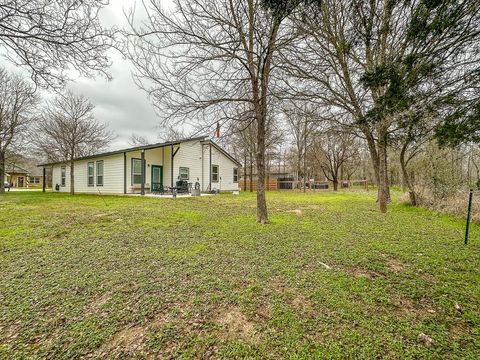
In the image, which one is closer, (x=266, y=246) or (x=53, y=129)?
(x=266, y=246)

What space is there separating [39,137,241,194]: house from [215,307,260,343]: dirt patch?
11.4 m

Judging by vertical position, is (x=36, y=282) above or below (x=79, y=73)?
below

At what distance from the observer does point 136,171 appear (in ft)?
48.2

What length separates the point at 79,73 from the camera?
4859 mm

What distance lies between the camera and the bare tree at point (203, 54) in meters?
4.70

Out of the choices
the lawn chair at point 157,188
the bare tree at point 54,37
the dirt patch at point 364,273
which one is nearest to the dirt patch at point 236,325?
the dirt patch at point 364,273

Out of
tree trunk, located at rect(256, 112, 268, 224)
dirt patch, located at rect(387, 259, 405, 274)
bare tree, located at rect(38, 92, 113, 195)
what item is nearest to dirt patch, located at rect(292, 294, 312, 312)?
dirt patch, located at rect(387, 259, 405, 274)

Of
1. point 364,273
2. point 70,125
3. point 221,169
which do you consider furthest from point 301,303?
point 70,125

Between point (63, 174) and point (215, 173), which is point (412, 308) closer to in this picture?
point (215, 173)

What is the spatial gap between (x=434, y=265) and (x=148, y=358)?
12.3 feet

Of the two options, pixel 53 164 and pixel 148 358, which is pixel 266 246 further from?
pixel 53 164

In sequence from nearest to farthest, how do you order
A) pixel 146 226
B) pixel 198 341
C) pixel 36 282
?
pixel 198 341
pixel 36 282
pixel 146 226

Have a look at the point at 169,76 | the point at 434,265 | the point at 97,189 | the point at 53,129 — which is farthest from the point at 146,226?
the point at 53,129

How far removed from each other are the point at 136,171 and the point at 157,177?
1.46m
